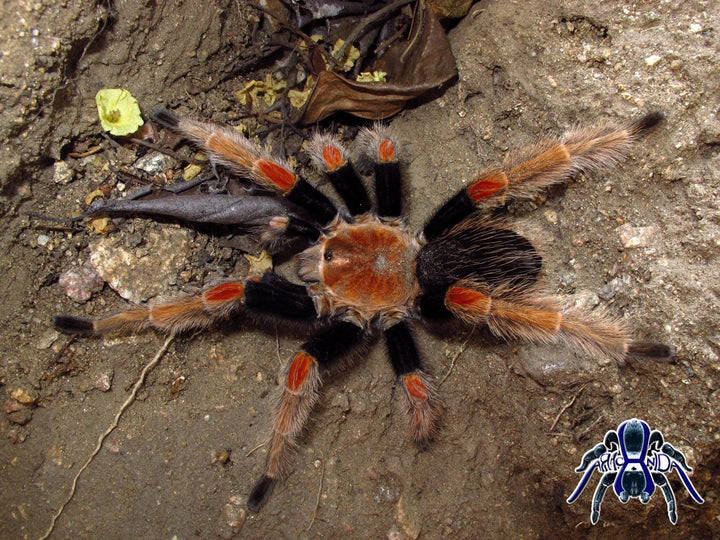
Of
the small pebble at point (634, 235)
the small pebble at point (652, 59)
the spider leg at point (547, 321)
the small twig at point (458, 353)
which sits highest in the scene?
the small pebble at point (652, 59)

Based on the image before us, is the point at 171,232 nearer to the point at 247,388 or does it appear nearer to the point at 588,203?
the point at 247,388

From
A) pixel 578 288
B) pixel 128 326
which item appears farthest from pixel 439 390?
pixel 128 326

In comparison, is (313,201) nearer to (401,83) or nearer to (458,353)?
(401,83)

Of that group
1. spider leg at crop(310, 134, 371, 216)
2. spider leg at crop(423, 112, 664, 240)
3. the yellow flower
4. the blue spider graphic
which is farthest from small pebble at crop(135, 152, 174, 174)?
the blue spider graphic

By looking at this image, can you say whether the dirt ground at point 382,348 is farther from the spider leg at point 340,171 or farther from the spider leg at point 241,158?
the spider leg at point 340,171

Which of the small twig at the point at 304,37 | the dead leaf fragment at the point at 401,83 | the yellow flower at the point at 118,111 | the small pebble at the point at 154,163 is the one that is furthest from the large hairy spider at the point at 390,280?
the small twig at the point at 304,37
